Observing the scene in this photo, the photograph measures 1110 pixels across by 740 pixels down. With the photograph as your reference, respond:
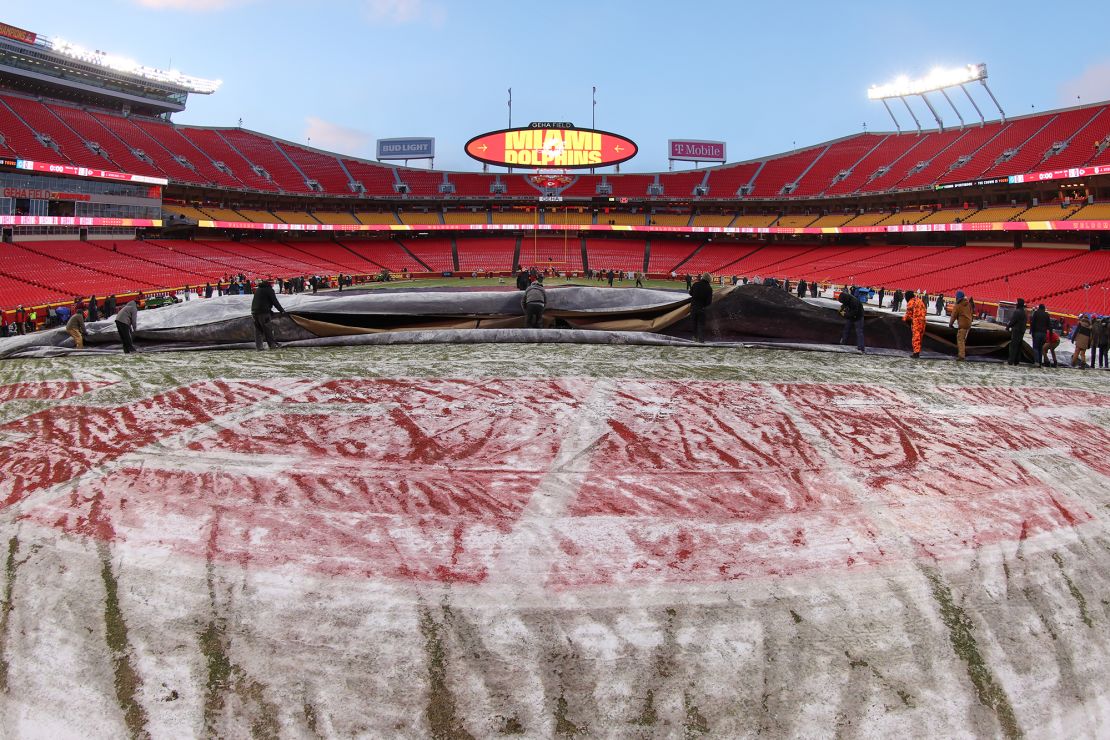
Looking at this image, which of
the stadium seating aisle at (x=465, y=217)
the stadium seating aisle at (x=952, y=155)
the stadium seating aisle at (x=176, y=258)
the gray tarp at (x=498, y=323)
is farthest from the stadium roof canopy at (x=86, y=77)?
the stadium seating aisle at (x=952, y=155)

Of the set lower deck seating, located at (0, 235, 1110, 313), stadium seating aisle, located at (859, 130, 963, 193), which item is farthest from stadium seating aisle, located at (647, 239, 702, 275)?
stadium seating aisle, located at (859, 130, 963, 193)

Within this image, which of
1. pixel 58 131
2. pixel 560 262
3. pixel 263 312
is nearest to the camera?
pixel 263 312

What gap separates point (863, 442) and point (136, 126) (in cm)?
6333

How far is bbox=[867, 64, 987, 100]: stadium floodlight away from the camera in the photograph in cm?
4897

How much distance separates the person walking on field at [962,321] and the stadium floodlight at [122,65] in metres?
63.6

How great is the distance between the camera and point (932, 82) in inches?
2012

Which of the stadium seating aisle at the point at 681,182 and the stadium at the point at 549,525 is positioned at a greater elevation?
the stadium seating aisle at the point at 681,182

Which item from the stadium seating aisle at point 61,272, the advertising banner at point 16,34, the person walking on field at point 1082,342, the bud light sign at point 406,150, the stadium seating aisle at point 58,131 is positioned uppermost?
the advertising banner at point 16,34

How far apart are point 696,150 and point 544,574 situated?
7259cm

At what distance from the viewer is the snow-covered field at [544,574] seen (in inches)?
103

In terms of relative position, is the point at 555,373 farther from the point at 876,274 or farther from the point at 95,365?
the point at 876,274

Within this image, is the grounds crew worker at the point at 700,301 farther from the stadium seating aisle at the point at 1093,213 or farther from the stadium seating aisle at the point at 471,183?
the stadium seating aisle at the point at 471,183

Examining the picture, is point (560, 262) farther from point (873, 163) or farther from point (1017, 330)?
point (1017, 330)

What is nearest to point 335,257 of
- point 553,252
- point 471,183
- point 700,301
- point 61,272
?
point 471,183
